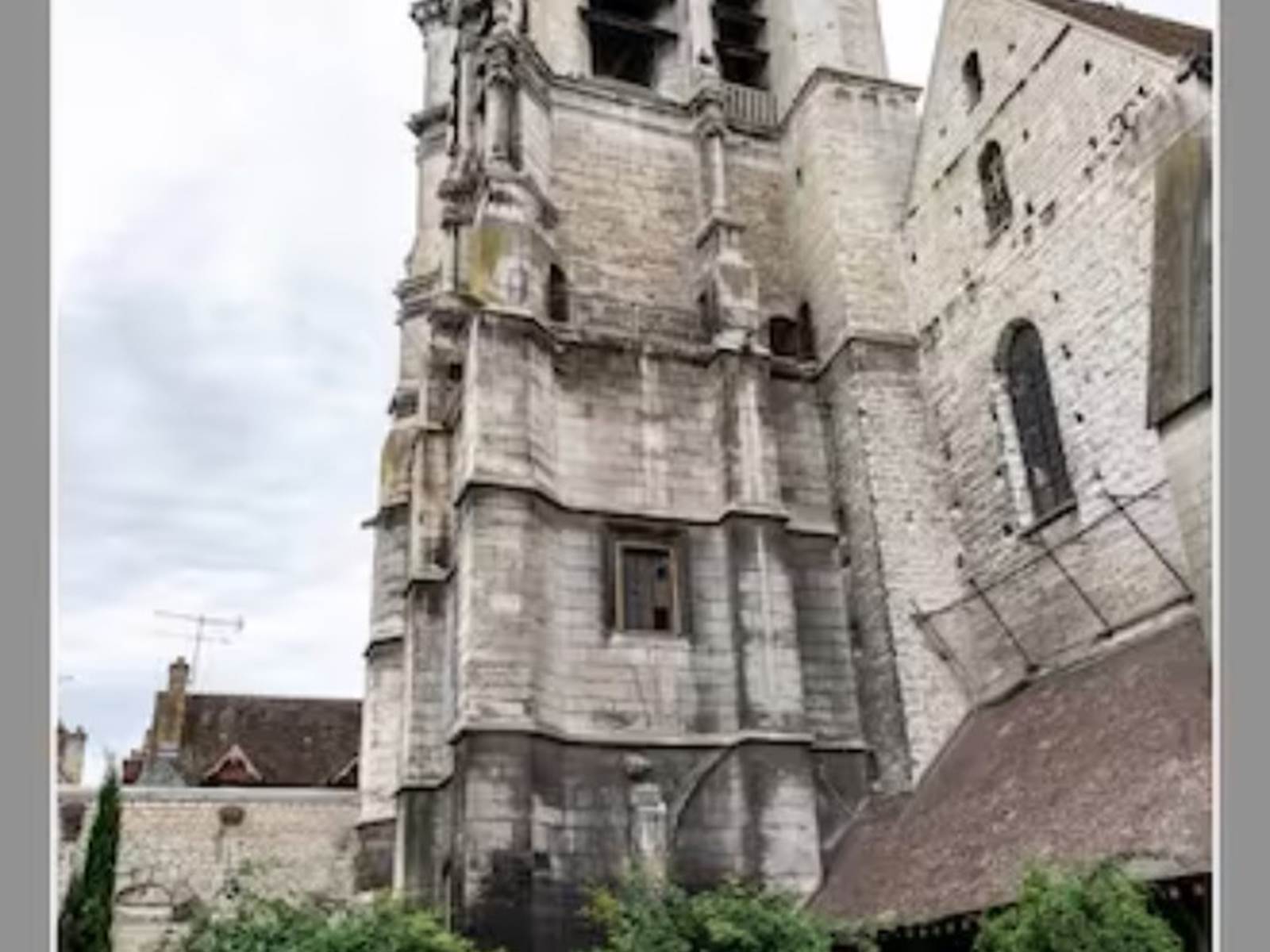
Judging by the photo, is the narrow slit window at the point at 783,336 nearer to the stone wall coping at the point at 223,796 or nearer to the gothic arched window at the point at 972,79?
the gothic arched window at the point at 972,79

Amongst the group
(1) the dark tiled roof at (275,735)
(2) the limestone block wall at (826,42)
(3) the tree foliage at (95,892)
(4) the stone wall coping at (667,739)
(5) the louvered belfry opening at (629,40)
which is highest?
(5) the louvered belfry opening at (629,40)

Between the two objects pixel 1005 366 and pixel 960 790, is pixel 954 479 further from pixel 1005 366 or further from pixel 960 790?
pixel 960 790

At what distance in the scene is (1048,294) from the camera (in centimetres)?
1464

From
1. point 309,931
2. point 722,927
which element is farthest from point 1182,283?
point 309,931

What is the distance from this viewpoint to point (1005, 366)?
51.4 ft

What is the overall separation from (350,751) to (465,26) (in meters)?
17.2

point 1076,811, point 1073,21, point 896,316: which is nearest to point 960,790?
point 1076,811

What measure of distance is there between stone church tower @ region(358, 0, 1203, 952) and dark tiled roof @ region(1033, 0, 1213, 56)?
0.52 meters

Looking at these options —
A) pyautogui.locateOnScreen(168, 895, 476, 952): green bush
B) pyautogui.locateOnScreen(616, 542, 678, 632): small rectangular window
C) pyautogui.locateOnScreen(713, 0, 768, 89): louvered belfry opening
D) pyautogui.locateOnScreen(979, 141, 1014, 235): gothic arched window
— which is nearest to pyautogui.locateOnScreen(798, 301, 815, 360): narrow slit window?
pyautogui.locateOnScreen(979, 141, 1014, 235): gothic arched window

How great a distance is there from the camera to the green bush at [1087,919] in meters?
7.66

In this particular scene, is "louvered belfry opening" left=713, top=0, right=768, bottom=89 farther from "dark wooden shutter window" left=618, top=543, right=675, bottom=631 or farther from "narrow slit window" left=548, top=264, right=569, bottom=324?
"dark wooden shutter window" left=618, top=543, right=675, bottom=631

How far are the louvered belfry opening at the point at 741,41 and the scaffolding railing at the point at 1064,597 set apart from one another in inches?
450

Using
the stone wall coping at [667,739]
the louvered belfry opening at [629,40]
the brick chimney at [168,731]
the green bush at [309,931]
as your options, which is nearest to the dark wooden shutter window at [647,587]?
the stone wall coping at [667,739]

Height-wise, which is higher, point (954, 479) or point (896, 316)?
point (896, 316)
